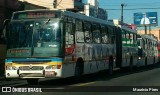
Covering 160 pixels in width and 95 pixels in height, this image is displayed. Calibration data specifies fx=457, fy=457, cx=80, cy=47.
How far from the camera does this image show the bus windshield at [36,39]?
17.4 metres

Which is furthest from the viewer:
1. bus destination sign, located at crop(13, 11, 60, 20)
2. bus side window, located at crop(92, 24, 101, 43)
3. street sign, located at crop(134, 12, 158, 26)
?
street sign, located at crop(134, 12, 158, 26)

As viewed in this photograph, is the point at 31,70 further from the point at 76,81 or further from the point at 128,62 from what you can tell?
the point at 128,62

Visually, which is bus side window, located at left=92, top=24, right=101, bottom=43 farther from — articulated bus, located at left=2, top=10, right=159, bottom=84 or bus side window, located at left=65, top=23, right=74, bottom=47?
bus side window, located at left=65, top=23, right=74, bottom=47

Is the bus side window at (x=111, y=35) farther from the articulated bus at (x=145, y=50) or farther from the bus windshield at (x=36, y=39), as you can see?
the articulated bus at (x=145, y=50)

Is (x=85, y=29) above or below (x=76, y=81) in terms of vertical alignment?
above

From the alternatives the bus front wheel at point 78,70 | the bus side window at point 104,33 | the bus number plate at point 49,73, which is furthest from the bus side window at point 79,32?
the bus side window at point 104,33

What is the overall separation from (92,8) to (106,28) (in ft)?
188

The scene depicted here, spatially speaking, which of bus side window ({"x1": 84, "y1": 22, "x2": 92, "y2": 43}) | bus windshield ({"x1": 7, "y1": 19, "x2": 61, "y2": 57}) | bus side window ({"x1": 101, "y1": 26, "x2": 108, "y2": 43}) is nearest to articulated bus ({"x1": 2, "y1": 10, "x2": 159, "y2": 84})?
bus windshield ({"x1": 7, "y1": 19, "x2": 61, "y2": 57})

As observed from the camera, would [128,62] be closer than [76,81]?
No

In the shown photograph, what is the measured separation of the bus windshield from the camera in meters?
17.4

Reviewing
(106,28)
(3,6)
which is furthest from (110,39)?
(3,6)

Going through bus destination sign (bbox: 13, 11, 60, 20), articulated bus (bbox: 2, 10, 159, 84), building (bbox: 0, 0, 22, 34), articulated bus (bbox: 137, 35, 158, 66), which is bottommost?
articulated bus (bbox: 137, 35, 158, 66)

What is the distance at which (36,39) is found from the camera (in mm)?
17547

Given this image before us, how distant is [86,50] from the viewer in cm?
2044
